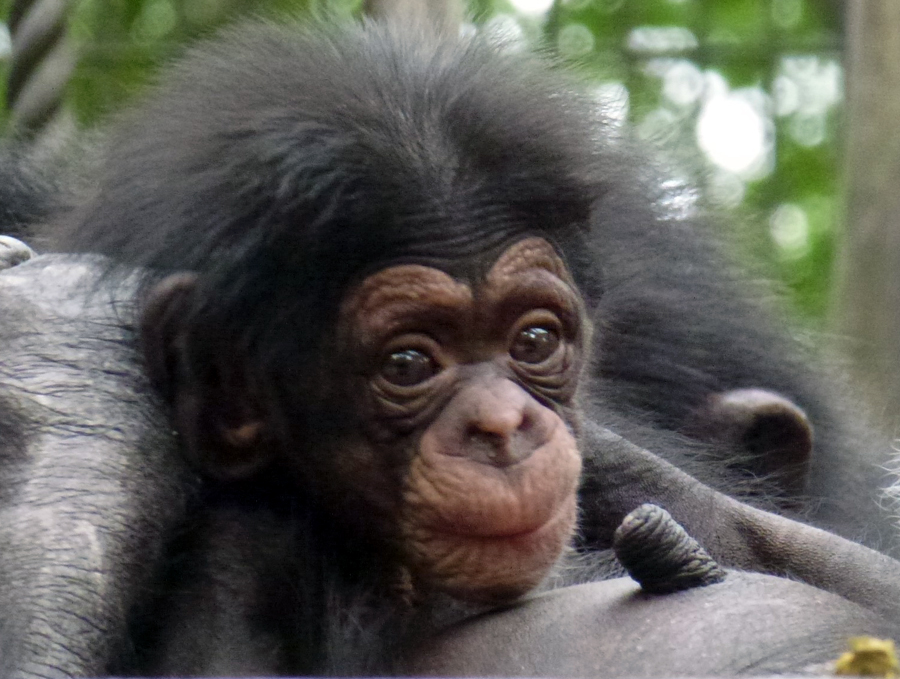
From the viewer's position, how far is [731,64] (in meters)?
7.29

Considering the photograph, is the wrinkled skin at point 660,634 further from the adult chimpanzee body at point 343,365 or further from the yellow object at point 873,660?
the yellow object at point 873,660

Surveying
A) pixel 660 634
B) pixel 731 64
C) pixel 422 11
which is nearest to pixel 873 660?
pixel 660 634

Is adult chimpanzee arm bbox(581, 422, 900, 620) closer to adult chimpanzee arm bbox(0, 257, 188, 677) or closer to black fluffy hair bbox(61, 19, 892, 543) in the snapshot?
black fluffy hair bbox(61, 19, 892, 543)

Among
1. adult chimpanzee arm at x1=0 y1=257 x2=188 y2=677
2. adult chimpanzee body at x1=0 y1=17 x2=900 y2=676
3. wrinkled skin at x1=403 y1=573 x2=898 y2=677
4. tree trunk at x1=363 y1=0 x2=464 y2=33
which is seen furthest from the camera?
tree trunk at x1=363 y1=0 x2=464 y2=33

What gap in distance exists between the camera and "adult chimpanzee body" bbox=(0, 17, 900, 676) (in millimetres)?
Result: 2033

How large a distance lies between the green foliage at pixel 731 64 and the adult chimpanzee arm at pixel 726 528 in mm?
2838

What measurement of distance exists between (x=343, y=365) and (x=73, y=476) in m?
0.42

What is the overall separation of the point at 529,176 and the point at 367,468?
50 centimetres

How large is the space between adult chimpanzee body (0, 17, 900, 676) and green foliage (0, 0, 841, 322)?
114 inches

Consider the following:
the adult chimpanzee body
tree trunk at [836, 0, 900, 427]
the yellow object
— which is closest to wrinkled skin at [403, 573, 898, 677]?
the adult chimpanzee body

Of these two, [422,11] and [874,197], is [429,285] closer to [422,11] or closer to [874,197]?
[422,11]

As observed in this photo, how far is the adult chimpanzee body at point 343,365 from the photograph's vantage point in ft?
6.67

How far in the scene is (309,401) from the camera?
2188 millimetres

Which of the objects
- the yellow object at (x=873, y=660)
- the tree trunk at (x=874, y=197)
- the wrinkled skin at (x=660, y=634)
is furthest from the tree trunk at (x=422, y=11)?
the yellow object at (x=873, y=660)
